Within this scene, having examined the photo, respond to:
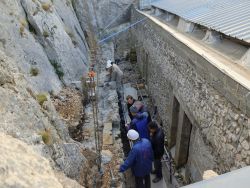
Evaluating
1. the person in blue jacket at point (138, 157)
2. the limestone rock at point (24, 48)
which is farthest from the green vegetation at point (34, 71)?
the person in blue jacket at point (138, 157)

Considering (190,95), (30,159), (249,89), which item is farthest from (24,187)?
(190,95)

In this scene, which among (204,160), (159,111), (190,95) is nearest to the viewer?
(204,160)

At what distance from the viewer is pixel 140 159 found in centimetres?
612

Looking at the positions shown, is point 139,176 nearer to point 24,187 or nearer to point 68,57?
point 24,187

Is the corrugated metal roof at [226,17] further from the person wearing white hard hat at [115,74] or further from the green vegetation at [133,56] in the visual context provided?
the green vegetation at [133,56]

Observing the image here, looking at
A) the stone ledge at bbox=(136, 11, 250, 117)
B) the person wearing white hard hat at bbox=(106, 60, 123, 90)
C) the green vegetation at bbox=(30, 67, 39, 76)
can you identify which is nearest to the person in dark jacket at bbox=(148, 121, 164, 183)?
the stone ledge at bbox=(136, 11, 250, 117)

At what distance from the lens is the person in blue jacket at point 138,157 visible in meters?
6.01

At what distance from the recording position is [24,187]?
7.47ft

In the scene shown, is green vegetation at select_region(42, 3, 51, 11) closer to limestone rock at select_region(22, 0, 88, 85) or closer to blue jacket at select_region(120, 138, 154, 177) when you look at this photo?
limestone rock at select_region(22, 0, 88, 85)

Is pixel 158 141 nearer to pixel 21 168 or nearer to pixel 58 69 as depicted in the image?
pixel 58 69

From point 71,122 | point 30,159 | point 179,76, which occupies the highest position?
point 30,159

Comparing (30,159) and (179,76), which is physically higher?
(30,159)

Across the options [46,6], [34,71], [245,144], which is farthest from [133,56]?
[245,144]

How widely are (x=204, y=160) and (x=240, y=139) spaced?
2183 millimetres
